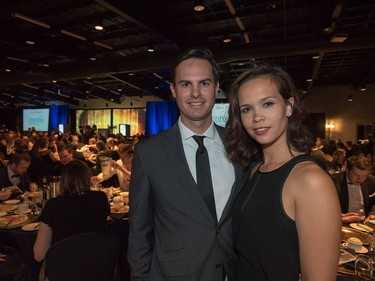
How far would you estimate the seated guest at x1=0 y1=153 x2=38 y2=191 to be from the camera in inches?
158

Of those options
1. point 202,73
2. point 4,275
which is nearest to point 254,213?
point 202,73

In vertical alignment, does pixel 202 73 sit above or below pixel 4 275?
above

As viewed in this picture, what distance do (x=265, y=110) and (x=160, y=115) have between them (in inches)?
673

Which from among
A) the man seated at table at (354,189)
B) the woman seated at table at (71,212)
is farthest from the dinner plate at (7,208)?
the man seated at table at (354,189)

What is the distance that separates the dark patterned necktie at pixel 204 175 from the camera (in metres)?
1.43

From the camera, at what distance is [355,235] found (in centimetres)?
250

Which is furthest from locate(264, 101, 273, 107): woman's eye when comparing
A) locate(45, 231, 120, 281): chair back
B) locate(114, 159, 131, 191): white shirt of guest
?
locate(114, 159, 131, 191): white shirt of guest

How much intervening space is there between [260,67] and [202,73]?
12.3 inches

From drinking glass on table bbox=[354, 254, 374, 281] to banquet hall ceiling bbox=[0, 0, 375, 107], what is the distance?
2.99 m

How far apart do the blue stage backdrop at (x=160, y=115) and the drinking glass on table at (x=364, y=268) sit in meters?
16.2

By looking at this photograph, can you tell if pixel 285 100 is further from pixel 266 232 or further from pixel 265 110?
pixel 266 232

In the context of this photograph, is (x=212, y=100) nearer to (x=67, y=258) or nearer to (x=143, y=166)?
(x=143, y=166)

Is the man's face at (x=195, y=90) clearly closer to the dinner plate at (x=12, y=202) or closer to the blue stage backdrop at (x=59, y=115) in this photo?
the dinner plate at (x=12, y=202)

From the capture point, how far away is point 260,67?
1.44 meters
